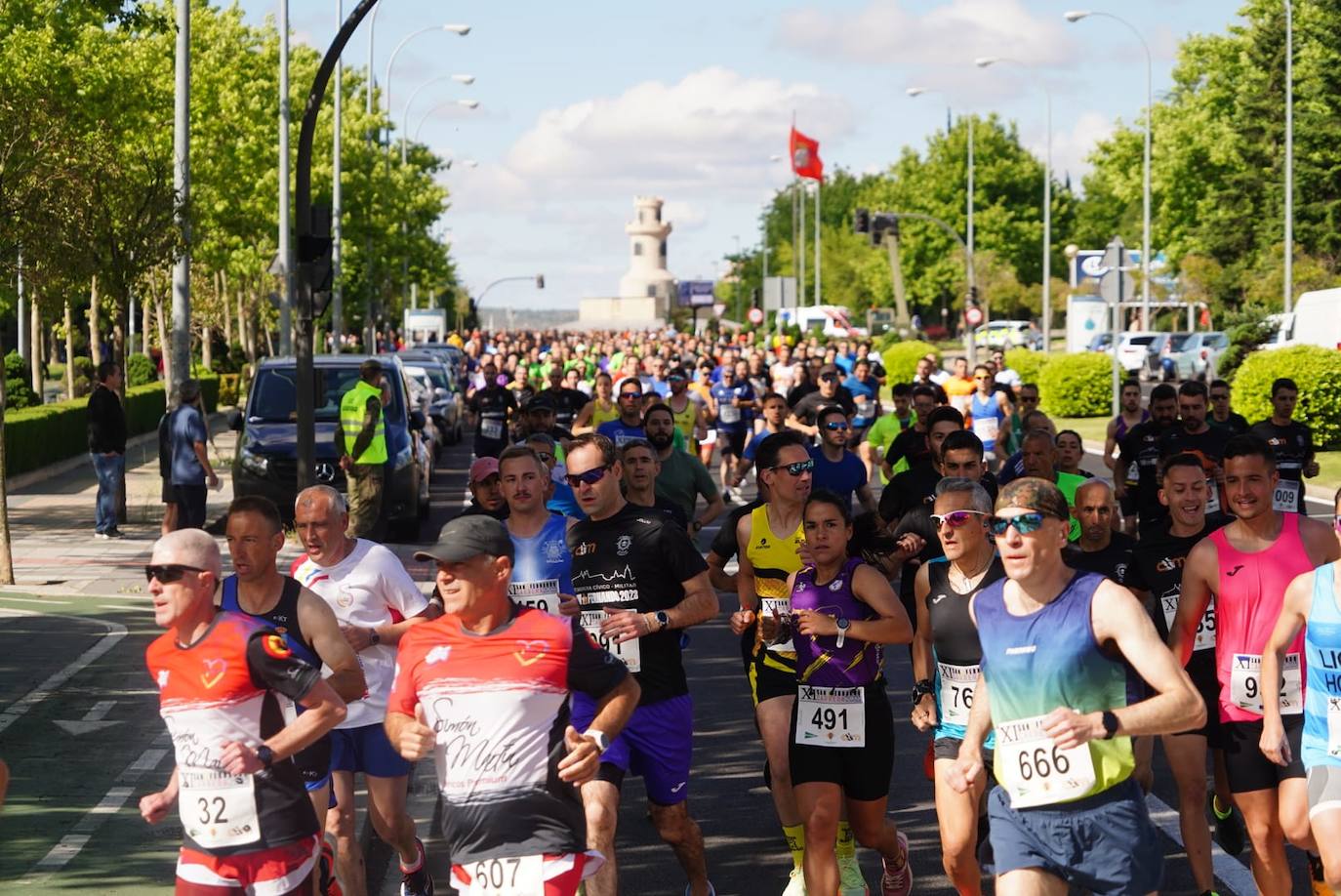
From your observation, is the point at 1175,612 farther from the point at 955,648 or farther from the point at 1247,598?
the point at 955,648

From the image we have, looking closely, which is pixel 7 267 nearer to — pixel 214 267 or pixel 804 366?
pixel 804 366

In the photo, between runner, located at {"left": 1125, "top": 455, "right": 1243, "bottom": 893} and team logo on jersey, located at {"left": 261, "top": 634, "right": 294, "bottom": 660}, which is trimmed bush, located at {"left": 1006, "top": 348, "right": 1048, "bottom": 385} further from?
team logo on jersey, located at {"left": 261, "top": 634, "right": 294, "bottom": 660}

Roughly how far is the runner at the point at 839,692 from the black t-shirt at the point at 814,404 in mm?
8815

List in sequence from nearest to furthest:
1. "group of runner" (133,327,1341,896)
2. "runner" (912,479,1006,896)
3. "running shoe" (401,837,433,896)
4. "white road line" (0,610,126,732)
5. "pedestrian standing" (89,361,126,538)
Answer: "group of runner" (133,327,1341,896)
"runner" (912,479,1006,896)
"running shoe" (401,837,433,896)
"white road line" (0,610,126,732)
"pedestrian standing" (89,361,126,538)

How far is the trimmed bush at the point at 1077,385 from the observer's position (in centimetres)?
4578

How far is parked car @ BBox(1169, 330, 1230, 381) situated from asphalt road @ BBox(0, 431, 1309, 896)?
4643 cm

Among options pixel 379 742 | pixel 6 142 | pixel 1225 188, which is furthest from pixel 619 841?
pixel 1225 188

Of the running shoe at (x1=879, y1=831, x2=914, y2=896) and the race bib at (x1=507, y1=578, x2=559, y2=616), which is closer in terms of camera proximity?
the running shoe at (x1=879, y1=831, x2=914, y2=896)

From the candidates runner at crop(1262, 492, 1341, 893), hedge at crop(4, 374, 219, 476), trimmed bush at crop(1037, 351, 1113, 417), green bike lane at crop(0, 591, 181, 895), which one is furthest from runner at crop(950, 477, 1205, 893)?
trimmed bush at crop(1037, 351, 1113, 417)

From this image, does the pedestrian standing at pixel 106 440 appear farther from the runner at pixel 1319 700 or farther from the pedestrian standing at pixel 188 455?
the runner at pixel 1319 700

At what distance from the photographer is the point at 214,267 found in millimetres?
47625

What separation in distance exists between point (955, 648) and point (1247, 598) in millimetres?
1091

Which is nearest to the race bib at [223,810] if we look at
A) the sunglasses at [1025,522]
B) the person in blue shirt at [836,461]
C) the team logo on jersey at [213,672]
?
the team logo on jersey at [213,672]

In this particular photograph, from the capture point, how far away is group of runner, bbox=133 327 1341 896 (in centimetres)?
545
